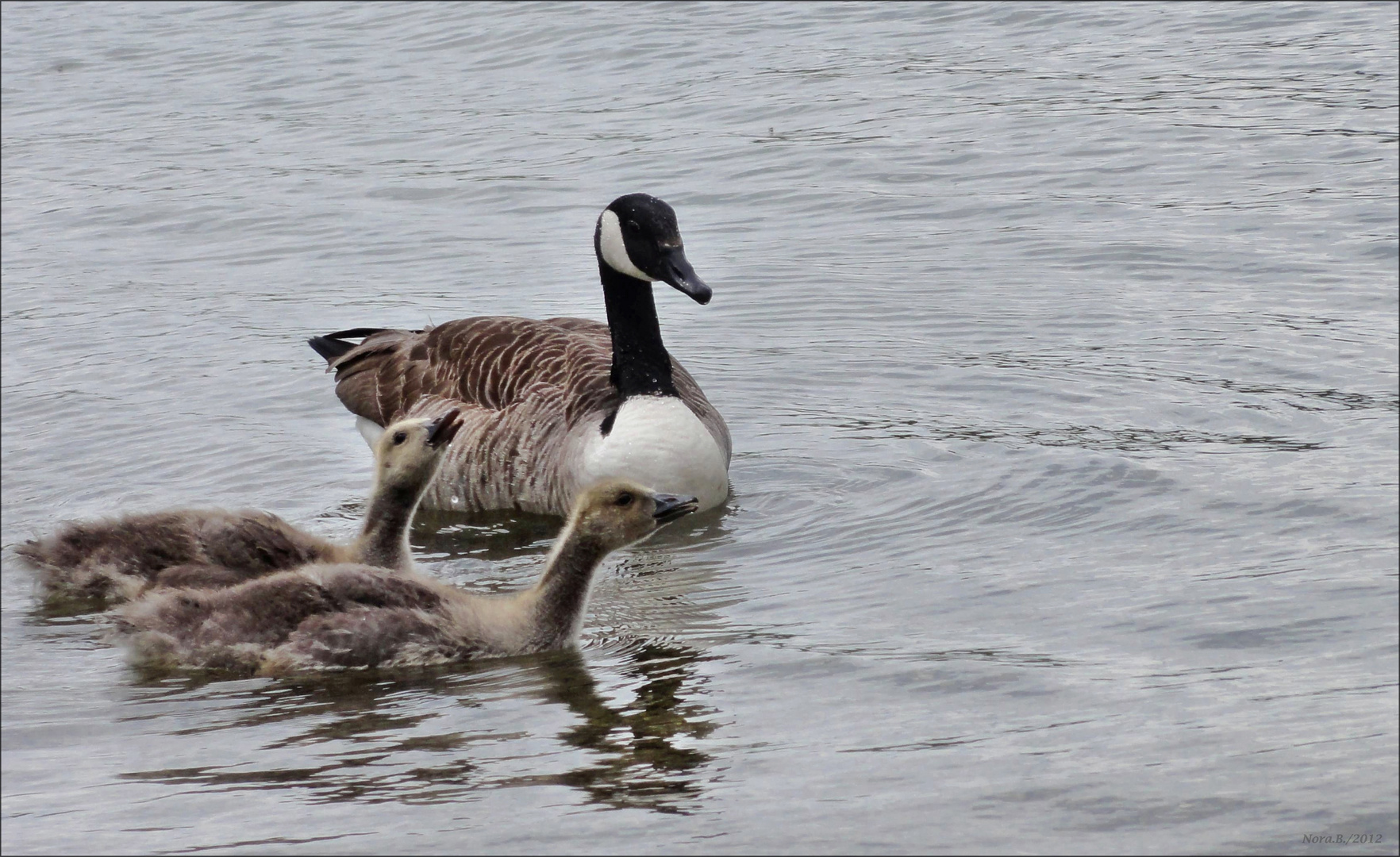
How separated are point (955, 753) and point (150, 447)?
21.4 feet

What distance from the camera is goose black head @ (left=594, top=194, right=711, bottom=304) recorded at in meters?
10.3

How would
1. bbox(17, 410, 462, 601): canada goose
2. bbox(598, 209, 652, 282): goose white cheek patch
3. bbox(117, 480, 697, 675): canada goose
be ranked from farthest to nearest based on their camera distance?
bbox(598, 209, 652, 282): goose white cheek patch
bbox(17, 410, 462, 601): canada goose
bbox(117, 480, 697, 675): canada goose

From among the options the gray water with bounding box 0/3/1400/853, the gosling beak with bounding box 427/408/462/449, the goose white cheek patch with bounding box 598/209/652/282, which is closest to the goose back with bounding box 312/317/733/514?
the gray water with bounding box 0/3/1400/853

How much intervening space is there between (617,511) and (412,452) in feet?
3.79

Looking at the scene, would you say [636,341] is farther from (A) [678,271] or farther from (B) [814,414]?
(B) [814,414]

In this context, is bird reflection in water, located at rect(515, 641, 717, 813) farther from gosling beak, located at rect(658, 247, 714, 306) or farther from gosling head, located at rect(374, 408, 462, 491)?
gosling beak, located at rect(658, 247, 714, 306)

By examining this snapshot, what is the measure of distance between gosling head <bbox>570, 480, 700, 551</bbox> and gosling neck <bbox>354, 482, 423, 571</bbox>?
0.97 meters

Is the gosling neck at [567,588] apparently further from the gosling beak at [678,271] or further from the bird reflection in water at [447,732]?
the gosling beak at [678,271]

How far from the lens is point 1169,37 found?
21.3m

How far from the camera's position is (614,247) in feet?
35.1

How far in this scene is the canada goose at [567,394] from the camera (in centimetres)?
1002

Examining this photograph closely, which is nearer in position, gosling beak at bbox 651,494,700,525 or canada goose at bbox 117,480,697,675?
canada goose at bbox 117,480,697,675

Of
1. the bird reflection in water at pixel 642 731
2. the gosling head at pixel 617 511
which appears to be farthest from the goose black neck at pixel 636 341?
the bird reflection in water at pixel 642 731

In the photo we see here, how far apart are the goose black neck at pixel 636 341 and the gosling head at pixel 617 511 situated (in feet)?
7.39
